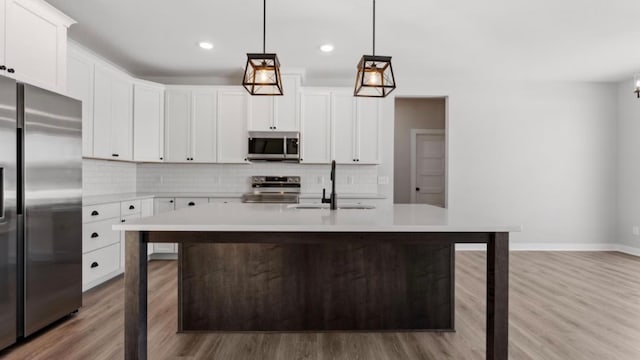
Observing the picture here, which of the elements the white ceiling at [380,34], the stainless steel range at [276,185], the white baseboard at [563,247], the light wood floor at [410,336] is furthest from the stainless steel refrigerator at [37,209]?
the white baseboard at [563,247]

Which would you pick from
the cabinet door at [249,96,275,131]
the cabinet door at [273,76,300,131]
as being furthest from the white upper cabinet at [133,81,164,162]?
the cabinet door at [273,76,300,131]

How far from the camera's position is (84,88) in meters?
3.75

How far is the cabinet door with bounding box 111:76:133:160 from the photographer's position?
169 inches

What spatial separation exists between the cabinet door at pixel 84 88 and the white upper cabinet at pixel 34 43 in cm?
71

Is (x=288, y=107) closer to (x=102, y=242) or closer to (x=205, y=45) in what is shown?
(x=205, y=45)

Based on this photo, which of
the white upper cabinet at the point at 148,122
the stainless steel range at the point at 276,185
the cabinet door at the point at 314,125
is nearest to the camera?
the white upper cabinet at the point at 148,122

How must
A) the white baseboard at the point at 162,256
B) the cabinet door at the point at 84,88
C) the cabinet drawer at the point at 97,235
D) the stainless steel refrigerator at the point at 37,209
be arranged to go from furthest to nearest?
the white baseboard at the point at 162,256
the cabinet door at the point at 84,88
the cabinet drawer at the point at 97,235
the stainless steel refrigerator at the point at 37,209

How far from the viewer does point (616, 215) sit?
5609 millimetres

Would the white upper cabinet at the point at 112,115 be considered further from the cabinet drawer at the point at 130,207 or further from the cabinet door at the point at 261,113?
the cabinet door at the point at 261,113

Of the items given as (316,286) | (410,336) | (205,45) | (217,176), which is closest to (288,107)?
(205,45)

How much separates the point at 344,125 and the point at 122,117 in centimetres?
278

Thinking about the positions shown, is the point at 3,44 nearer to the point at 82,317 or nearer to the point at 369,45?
the point at 82,317

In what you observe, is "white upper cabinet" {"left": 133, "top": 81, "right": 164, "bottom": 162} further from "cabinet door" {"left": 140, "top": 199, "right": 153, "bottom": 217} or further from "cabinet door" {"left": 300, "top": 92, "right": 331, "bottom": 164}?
"cabinet door" {"left": 300, "top": 92, "right": 331, "bottom": 164}

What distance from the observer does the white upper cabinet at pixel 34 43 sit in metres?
2.42
